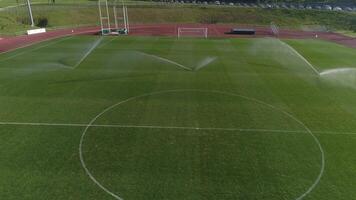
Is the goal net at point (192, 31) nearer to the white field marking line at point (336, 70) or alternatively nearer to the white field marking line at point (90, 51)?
the white field marking line at point (90, 51)

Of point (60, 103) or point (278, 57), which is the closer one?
point (60, 103)

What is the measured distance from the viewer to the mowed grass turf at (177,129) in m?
11.1

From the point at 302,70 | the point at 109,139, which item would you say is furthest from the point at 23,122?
the point at 302,70

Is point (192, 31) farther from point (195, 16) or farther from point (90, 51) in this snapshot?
point (90, 51)

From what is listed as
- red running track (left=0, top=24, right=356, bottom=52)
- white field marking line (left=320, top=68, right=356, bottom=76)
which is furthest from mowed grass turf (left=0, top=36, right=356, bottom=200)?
red running track (left=0, top=24, right=356, bottom=52)

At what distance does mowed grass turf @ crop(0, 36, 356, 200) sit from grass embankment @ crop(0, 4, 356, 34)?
3109 centimetres

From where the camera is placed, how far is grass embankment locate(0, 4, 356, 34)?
55469 mm

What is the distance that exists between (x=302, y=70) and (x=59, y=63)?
19.7 meters

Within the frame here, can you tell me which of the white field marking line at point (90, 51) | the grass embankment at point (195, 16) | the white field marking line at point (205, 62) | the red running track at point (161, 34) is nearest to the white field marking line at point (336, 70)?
the white field marking line at point (205, 62)

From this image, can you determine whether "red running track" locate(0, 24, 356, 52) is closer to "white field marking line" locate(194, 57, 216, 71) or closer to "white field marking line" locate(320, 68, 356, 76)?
"white field marking line" locate(320, 68, 356, 76)

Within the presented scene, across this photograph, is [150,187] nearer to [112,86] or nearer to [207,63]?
[112,86]

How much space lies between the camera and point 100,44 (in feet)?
114

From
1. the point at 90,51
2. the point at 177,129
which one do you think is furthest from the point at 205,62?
the point at 177,129

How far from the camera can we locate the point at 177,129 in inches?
589
